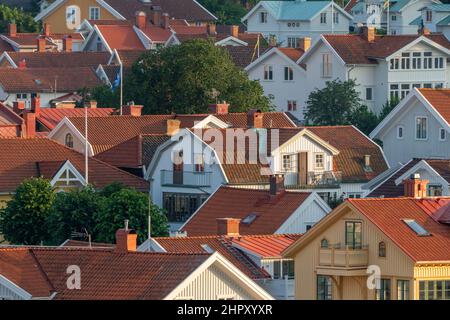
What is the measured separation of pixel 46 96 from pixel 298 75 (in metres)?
11.9

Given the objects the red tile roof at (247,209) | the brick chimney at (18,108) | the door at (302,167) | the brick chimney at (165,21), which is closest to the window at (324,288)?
the red tile roof at (247,209)

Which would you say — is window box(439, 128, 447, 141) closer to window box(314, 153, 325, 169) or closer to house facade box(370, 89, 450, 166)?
house facade box(370, 89, 450, 166)

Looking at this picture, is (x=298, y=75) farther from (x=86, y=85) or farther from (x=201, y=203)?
(x=201, y=203)

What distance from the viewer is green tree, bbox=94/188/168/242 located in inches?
1914

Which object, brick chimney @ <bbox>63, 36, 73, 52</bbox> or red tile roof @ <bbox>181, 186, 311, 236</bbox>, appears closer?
red tile roof @ <bbox>181, 186, 311, 236</bbox>

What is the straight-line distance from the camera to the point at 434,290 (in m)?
35.3

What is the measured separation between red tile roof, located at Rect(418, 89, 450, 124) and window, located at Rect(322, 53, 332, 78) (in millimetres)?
27631

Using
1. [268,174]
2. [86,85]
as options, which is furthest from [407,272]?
[86,85]

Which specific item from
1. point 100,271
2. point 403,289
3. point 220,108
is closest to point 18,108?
point 220,108

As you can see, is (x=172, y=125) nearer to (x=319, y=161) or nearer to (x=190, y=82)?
(x=319, y=161)

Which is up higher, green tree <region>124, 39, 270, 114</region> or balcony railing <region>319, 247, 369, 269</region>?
green tree <region>124, 39, 270, 114</region>

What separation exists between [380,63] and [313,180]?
90.4 ft

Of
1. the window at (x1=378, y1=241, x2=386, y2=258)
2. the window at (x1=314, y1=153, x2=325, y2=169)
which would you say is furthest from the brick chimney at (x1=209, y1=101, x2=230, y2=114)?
the window at (x1=378, y1=241, x2=386, y2=258)

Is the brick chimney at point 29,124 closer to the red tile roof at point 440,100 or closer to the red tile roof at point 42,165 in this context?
the red tile roof at point 42,165
